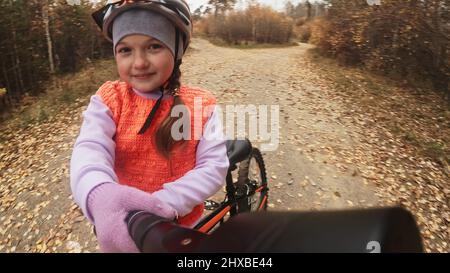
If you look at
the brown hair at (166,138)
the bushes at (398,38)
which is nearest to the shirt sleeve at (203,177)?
the brown hair at (166,138)

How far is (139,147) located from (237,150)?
1.22m

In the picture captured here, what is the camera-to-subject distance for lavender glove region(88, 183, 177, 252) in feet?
3.04

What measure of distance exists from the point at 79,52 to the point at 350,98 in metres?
9.53

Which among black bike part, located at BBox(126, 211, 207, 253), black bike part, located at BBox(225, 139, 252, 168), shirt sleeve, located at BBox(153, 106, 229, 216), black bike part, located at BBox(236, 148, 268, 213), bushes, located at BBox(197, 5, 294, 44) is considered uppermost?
bushes, located at BBox(197, 5, 294, 44)

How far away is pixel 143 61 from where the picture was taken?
1.47m

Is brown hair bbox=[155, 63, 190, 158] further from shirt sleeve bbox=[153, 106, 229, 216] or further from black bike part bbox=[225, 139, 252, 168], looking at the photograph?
black bike part bbox=[225, 139, 252, 168]

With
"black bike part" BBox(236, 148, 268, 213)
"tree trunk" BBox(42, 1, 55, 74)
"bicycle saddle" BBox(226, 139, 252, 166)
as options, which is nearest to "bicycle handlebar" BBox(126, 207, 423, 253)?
"bicycle saddle" BBox(226, 139, 252, 166)

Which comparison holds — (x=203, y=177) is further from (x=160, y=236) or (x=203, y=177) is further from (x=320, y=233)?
(x=320, y=233)

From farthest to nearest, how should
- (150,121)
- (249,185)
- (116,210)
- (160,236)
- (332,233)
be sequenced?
(249,185) < (150,121) < (116,210) < (160,236) < (332,233)

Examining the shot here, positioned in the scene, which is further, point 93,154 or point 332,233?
point 93,154

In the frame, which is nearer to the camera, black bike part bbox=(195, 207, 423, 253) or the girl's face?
black bike part bbox=(195, 207, 423, 253)

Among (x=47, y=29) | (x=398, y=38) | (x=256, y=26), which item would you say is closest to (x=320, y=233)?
(x=47, y=29)

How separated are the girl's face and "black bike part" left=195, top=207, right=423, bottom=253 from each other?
3.36ft
